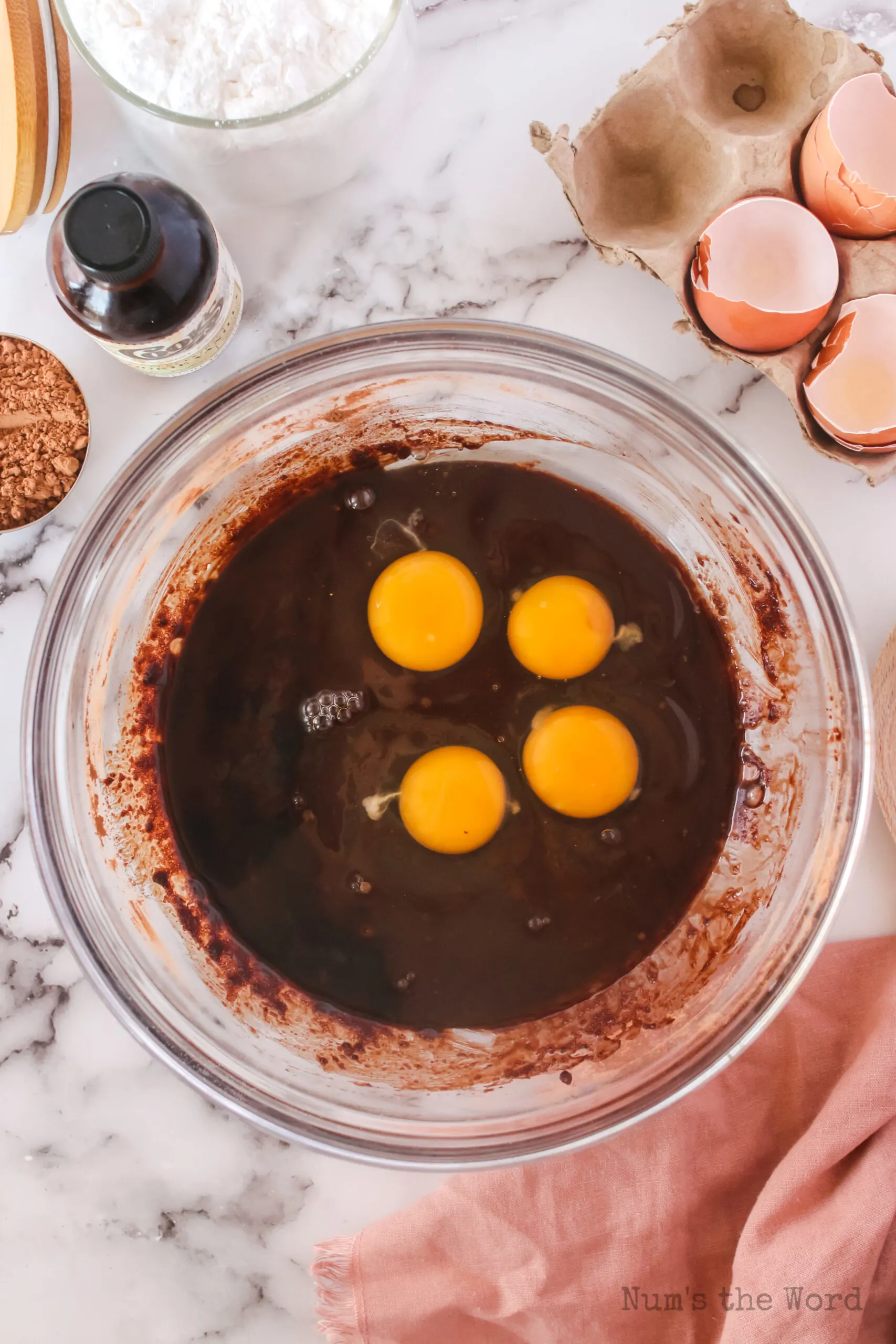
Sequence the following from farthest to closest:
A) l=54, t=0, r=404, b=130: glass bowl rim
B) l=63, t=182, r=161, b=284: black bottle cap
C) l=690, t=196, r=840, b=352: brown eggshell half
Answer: l=690, t=196, r=840, b=352: brown eggshell half < l=54, t=0, r=404, b=130: glass bowl rim < l=63, t=182, r=161, b=284: black bottle cap

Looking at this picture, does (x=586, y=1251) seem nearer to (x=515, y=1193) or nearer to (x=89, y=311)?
(x=515, y=1193)

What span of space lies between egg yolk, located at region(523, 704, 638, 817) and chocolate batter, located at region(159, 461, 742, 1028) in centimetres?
4

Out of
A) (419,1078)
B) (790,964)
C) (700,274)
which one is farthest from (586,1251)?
(700,274)

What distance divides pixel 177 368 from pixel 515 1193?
140 centimetres

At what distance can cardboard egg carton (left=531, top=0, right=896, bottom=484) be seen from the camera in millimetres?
1421

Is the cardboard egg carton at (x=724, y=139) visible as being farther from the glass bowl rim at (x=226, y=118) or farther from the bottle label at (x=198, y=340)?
the bottle label at (x=198, y=340)

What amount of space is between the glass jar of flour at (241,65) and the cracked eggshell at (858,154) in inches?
24.8

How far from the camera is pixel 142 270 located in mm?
1210

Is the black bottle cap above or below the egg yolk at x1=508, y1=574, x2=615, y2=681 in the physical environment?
above

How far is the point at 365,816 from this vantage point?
5.15ft

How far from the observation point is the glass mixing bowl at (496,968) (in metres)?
1.42

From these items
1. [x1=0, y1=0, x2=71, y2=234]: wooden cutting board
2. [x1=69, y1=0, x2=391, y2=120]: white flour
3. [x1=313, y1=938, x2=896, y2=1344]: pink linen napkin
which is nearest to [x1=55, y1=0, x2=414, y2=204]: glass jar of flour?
[x1=69, y1=0, x2=391, y2=120]: white flour

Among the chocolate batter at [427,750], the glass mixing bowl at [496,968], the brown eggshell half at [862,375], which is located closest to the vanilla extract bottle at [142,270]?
the glass mixing bowl at [496,968]

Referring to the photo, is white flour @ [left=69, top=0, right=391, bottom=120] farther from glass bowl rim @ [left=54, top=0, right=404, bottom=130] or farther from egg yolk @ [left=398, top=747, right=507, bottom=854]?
egg yolk @ [left=398, top=747, right=507, bottom=854]
